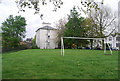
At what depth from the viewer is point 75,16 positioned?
51.3 m

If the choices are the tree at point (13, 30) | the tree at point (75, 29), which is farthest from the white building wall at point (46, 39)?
the tree at point (75, 29)

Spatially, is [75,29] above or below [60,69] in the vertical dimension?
above

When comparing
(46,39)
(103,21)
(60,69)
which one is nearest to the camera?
(60,69)

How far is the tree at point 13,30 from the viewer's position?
4809 centimetres

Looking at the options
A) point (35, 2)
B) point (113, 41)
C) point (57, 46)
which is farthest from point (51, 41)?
point (35, 2)

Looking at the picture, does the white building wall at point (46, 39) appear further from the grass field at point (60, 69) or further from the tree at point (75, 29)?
the grass field at point (60, 69)

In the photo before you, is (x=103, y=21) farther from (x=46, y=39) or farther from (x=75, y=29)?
(x=46, y=39)

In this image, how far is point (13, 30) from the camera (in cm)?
5150

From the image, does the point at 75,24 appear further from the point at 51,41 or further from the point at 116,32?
the point at 51,41

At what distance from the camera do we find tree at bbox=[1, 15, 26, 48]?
158 feet

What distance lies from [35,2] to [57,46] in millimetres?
57213

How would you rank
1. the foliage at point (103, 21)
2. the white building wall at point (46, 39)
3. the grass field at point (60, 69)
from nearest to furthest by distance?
the grass field at point (60, 69)
the foliage at point (103, 21)
the white building wall at point (46, 39)

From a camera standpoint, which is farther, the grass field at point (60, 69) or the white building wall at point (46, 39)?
the white building wall at point (46, 39)

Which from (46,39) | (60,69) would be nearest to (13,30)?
(46,39)
